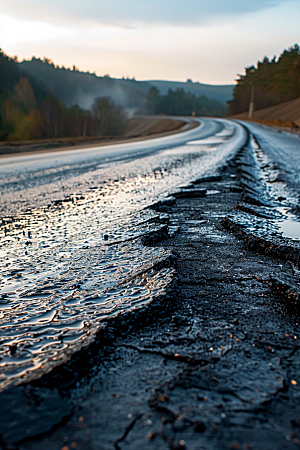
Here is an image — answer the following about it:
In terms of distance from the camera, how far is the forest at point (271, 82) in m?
70.9

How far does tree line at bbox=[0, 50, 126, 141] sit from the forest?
1068 inches

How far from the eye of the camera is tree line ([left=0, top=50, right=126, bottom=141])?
50.1 meters

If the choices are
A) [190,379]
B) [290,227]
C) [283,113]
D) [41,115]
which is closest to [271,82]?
[283,113]

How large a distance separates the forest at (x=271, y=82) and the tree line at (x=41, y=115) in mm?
27124

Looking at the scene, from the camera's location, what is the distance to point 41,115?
56969mm

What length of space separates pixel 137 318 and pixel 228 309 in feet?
1.70

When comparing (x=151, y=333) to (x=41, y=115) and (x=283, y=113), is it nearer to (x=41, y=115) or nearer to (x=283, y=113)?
(x=41, y=115)

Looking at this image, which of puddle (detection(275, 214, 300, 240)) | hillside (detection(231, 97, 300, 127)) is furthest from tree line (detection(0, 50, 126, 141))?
puddle (detection(275, 214, 300, 240))

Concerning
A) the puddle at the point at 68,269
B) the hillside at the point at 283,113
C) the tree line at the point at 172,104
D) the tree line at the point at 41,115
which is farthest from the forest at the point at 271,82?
the puddle at the point at 68,269

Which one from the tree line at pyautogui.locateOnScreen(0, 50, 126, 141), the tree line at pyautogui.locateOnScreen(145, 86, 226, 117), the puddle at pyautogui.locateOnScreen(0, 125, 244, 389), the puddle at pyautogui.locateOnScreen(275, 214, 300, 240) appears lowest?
the puddle at pyautogui.locateOnScreen(0, 125, 244, 389)

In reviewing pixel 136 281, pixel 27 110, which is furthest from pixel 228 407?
pixel 27 110

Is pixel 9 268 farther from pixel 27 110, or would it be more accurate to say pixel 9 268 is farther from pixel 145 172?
pixel 27 110

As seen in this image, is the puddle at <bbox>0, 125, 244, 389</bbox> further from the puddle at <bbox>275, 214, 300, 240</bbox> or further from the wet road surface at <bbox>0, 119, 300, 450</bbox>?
the puddle at <bbox>275, 214, 300, 240</bbox>

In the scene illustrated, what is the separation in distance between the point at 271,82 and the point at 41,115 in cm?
5011
